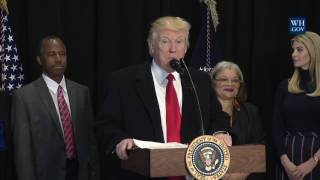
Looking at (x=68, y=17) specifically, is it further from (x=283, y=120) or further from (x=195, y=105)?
(x=195, y=105)

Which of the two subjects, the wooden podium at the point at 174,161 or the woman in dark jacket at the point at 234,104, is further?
the woman in dark jacket at the point at 234,104

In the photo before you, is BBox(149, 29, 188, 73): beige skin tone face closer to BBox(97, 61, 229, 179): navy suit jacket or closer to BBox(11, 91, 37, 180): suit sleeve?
BBox(97, 61, 229, 179): navy suit jacket

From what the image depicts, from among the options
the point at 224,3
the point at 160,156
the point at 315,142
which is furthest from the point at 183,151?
the point at 224,3

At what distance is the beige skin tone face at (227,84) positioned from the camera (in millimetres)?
4742

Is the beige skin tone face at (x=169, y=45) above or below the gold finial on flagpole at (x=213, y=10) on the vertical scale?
below

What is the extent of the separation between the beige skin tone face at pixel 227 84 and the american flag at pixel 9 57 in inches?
60.9

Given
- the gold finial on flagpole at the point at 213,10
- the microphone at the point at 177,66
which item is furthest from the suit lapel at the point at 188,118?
the gold finial on flagpole at the point at 213,10

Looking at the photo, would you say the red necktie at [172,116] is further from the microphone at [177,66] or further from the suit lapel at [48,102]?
the suit lapel at [48,102]

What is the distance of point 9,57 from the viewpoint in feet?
15.2

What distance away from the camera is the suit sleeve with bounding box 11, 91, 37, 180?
414 cm

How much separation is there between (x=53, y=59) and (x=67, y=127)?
510 millimetres

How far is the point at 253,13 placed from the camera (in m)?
5.84

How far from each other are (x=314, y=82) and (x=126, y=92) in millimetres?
2273

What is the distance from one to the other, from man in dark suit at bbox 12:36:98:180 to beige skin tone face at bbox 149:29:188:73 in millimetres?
1450
